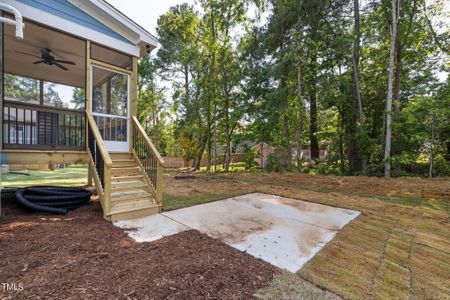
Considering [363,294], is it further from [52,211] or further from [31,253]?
[52,211]

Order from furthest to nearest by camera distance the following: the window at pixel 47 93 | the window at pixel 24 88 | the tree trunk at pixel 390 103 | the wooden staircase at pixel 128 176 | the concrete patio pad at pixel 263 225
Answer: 1. the tree trunk at pixel 390 103
2. the window at pixel 47 93
3. the window at pixel 24 88
4. the wooden staircase at pixel 128 176
5. the concrete patio pad at pixel 263 225

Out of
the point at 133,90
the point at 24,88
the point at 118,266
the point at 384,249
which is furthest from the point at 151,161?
the point at 24,88

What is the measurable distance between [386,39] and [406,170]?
6050mm

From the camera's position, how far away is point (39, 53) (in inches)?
208

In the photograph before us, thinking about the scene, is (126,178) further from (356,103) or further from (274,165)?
(356,103)

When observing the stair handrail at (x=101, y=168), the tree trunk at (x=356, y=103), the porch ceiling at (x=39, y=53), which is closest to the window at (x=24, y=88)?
the porch ceiling at (x=39, y=53)

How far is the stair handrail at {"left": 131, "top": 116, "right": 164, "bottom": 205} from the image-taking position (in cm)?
406

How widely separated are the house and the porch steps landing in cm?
2

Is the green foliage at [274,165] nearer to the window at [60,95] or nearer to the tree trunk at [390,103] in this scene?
the tree trunk at [390,103]

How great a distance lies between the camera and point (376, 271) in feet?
7.28

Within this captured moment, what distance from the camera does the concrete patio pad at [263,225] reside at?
266 cm

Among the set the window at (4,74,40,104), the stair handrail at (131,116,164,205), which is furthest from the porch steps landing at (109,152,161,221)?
the window at (4,74,40,104)

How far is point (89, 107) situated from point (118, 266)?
3.58 meters

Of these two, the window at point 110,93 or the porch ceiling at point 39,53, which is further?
the window at point 110,93
